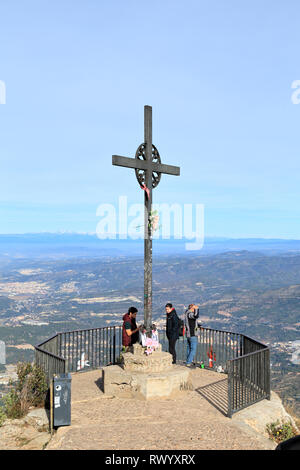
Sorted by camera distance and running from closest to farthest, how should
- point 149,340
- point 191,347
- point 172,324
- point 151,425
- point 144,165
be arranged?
point 151,425 < point 149,340 < point 144,165 < point 172,324 < point 191,347

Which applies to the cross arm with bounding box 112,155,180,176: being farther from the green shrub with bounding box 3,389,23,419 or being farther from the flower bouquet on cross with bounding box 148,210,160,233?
the green shrub with bounding box 3,389,23,419

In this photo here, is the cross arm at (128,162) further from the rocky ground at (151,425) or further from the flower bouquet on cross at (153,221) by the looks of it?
the rocky ground at (151,425)

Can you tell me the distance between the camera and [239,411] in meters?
9.88

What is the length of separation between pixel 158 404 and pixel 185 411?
78cm

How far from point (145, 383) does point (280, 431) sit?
3.34m

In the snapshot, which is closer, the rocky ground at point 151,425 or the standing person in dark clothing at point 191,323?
the rocky ground at point 151,425

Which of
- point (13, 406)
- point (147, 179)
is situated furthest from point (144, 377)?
point (147, 179)

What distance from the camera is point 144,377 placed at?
35.0 feet

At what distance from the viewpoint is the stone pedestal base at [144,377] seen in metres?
10.7

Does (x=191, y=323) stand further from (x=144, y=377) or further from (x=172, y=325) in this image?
(x=144, y=377)

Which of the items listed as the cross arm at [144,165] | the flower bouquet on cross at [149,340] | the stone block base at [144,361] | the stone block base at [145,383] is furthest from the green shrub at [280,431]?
the cross arm at [144,165]

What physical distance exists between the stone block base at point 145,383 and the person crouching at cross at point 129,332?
115 cm
